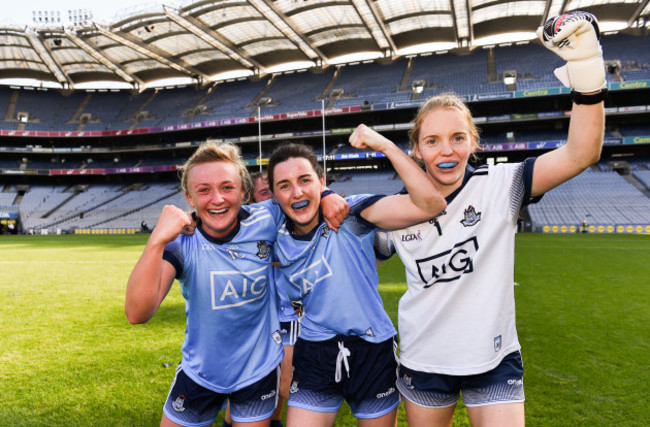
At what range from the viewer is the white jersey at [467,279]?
83.4 inches

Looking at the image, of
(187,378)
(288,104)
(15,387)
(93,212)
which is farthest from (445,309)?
(93,212)

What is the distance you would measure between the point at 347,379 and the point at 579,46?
6.93ft

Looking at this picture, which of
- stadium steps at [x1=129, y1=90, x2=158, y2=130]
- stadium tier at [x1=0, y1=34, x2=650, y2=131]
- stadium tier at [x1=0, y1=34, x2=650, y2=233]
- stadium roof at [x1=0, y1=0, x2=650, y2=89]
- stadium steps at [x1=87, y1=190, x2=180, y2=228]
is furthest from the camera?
stadium steps at [x1=129, y1=90, x2=158, y2=130]

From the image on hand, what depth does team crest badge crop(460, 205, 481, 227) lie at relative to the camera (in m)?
2.22

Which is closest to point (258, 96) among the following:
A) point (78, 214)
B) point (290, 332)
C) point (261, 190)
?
point (78, 214)

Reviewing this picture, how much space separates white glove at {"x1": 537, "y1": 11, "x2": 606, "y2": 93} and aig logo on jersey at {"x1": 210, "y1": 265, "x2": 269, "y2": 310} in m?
1.96

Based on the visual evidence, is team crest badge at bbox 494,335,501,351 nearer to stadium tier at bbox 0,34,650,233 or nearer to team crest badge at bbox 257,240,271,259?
team crest badge at bbox 257,240,271,259

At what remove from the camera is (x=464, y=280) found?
7.09 ft

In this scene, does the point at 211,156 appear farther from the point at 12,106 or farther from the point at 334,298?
the point at 12,106

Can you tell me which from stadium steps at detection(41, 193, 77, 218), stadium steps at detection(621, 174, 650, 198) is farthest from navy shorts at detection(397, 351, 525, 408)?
stadium steps at detection(41, 193, 77, 218)

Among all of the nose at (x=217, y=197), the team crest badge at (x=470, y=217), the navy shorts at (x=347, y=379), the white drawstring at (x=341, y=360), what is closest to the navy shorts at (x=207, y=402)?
the navy shorts at (x=347, y=379)

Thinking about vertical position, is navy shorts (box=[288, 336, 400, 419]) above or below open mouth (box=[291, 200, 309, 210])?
below

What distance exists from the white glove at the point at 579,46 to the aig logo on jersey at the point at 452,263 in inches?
35.8

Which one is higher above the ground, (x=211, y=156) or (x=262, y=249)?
(x=211, y=156)
